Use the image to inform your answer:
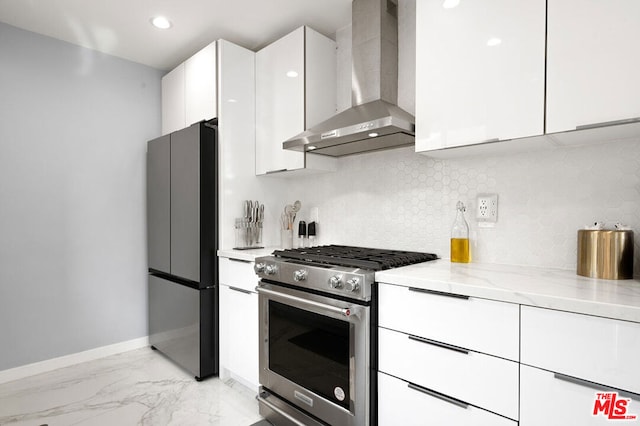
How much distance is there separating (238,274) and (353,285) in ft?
3.59

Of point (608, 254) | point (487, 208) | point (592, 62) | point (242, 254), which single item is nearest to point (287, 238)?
point (242, 254)

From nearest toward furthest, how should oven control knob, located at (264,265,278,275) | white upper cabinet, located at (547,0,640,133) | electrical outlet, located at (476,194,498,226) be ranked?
white upper cabinet, located at (547,0,640,133) < electrical outlet, located at (476,194,498,226) < oven control knob, located at (264,265,278,275)

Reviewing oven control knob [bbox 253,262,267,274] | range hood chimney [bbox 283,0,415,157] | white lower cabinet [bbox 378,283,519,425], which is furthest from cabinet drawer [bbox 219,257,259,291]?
white lower cabinet [bbox 378,283,519,425]

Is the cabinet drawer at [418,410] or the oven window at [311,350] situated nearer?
the cabinet drawer at [418,410]

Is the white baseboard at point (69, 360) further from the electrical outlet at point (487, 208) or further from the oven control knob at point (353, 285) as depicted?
the electrical outlet at point (487, 208)

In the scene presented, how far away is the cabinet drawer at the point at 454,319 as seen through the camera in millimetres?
1222

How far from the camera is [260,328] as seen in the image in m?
2.15

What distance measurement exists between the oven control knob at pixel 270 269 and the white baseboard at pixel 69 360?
6.33ft

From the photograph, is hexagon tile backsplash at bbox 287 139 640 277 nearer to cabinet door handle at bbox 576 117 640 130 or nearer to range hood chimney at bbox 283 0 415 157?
range hood chimney at bbox 283 0 415 157

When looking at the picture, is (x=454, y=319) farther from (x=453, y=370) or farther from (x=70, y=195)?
(x=70, y=195)

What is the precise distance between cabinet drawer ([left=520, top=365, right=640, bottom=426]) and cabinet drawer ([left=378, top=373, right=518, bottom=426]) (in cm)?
10

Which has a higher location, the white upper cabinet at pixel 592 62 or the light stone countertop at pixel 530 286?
the white upper cabinet at pixel 592 62

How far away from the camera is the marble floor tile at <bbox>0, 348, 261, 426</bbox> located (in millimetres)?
→ 2080

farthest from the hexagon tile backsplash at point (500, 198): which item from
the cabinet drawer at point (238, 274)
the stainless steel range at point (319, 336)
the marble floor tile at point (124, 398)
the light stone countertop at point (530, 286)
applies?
the marble floor tile at point (124, 398)
